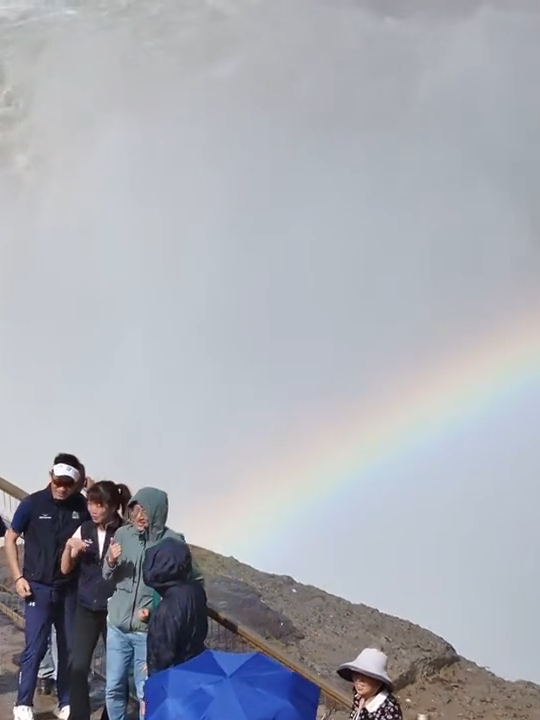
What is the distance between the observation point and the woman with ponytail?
374 centimetres

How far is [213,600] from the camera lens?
7.13 metres

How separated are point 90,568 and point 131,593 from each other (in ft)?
0.97

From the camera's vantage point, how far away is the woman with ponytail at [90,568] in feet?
12.3

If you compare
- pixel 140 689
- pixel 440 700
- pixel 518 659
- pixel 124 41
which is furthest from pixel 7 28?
pixel 140 689

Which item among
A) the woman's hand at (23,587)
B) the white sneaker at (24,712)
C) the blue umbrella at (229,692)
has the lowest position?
the white sneaker at (24,712)

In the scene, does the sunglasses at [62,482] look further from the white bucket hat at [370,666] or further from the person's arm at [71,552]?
the white bucket hat at [370,666]

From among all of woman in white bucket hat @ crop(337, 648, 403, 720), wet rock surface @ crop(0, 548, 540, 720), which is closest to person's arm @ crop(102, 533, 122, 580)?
woman in white bucket hat @ crop(337, 648, 403, 720)

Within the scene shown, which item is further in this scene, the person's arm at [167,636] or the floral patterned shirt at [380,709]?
the person's arm at [167,636]

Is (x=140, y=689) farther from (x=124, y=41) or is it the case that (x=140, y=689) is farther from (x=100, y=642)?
(x=124, y=41)

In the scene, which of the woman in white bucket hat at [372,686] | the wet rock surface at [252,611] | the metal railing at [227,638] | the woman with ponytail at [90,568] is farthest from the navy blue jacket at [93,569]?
the wet rock surface at [252,611]

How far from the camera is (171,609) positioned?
132 inches

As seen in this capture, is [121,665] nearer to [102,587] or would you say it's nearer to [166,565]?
[102,587]

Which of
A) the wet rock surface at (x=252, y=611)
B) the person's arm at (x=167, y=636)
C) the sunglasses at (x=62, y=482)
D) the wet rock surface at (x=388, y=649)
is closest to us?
the person's arm at (x=167, y=636)

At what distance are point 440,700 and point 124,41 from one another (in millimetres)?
19092
